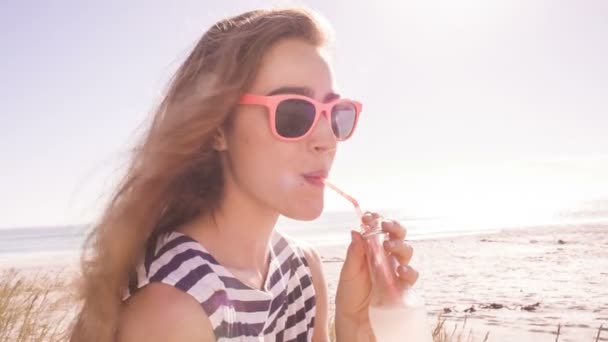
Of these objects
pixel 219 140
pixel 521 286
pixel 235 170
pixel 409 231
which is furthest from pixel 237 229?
pixel 409 231

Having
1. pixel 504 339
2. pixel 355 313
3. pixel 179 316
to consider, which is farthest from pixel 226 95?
pixel 504 339

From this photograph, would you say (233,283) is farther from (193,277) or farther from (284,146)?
(284,146)

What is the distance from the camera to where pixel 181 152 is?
2.41 metres

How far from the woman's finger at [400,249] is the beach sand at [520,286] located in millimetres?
1200

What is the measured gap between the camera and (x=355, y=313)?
8.87ft

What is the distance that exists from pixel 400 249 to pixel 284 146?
556mm

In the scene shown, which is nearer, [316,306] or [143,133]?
[143,133]

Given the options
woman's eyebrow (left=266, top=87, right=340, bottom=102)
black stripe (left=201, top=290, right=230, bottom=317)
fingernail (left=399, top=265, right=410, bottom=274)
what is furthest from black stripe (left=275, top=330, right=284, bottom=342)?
woman's eyebrow (left=266, top=87, right=340, bottom=102)

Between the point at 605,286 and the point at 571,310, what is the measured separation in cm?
177

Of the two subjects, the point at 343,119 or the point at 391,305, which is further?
the point at 343,119

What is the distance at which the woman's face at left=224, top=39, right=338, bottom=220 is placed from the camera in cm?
240

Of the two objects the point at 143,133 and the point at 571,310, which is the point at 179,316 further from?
the point at 571,310

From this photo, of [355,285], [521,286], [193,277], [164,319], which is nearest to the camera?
[164,319]

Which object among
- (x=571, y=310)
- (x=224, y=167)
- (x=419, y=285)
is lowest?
(x=419, y=285)
